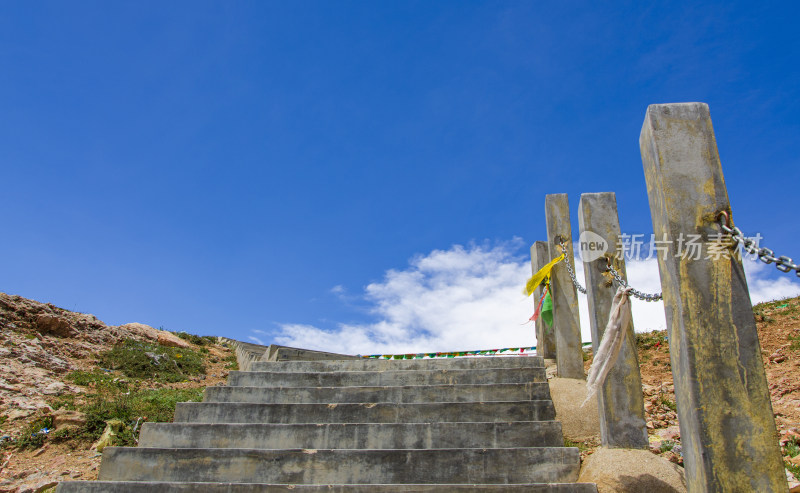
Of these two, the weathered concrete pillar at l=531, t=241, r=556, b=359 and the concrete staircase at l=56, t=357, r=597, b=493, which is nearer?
the concrete staircase at l=56, t=357, r=597, b=493

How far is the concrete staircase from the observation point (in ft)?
15.4

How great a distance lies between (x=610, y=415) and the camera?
4.83m

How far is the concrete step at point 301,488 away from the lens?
4.23m

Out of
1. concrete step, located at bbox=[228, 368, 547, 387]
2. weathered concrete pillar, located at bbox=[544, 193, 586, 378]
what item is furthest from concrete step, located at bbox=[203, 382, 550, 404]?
weathered concrete pillar, located at bbox=[544, 193, 586, 378]

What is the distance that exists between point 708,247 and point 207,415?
17.9 ft

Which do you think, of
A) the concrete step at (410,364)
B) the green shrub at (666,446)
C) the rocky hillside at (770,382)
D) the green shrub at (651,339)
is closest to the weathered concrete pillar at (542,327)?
the concrete step at (410,364)

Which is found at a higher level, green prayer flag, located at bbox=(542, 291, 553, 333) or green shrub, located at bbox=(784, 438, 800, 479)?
green prayer flag, located at bbox=(542, 291, 553, 333)

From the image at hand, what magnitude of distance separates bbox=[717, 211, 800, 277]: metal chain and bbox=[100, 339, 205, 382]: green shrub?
10.9 meters

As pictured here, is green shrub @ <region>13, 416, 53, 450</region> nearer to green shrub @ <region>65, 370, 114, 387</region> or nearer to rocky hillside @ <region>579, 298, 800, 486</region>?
green shrub @ <region>65, 370, 114, 387</region>

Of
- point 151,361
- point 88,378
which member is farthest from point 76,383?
point 151,361

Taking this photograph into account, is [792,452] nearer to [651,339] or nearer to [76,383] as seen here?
[651,339]

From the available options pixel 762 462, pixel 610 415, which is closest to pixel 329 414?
pixel 610 415

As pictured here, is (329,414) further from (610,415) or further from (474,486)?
(610,415)

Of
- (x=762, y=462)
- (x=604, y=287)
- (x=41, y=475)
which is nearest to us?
(x=762, y=462)
